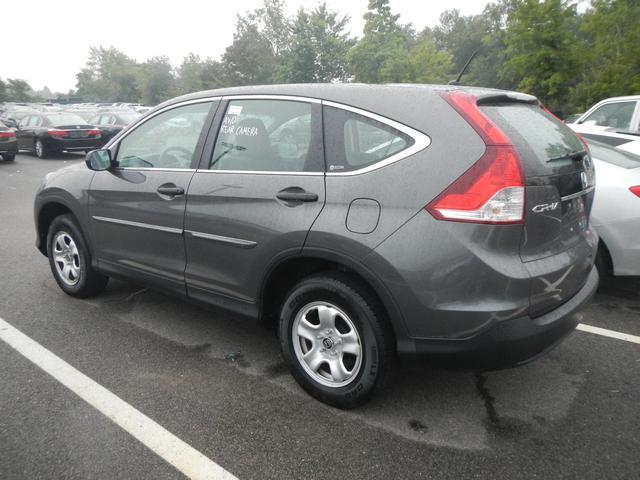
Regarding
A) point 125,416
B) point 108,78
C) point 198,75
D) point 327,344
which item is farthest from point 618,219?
point 108,78

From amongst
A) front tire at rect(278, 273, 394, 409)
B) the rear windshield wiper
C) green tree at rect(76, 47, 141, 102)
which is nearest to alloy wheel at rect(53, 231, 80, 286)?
front tire at rect(278, 273, 394, 409)

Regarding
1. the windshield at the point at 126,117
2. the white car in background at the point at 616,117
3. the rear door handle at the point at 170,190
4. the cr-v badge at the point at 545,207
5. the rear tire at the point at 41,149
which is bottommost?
the rear tire at the point at 41,149

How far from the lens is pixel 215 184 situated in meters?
3.06

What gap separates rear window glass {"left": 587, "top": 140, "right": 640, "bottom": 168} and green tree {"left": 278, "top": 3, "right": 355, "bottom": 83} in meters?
51.4

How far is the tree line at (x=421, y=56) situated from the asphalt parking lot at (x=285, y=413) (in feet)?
50.8

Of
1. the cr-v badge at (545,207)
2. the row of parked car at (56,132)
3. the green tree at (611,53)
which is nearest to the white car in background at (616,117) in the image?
the cr-v badge at (545,207)

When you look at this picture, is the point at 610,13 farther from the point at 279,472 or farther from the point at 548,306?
the point at 279,472

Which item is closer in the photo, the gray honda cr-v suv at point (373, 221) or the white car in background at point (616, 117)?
the gray honda cr-v suv at point (373, 221)

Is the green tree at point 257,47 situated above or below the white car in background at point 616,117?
above

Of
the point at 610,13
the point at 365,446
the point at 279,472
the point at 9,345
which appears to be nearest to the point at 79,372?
the point at 9,345

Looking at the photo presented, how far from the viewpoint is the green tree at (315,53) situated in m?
54.2

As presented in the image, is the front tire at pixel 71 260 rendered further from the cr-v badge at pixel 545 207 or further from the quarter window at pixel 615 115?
the quarter window at pixel 615 115

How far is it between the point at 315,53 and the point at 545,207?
55971 millimetres

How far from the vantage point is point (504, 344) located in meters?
2.27
